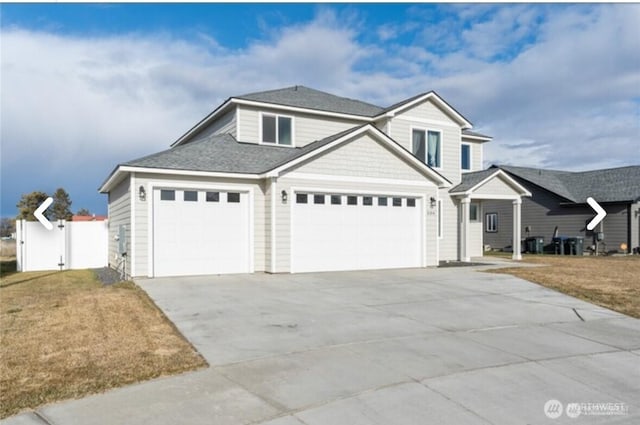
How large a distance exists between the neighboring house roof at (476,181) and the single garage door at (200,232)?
32.1ft

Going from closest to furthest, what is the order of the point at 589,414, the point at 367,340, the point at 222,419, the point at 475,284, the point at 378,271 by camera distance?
1. the point at 222,419
2. the point at 589,414
3. the point at 367,340
4. the point at 475,284
5. the point at 378,271

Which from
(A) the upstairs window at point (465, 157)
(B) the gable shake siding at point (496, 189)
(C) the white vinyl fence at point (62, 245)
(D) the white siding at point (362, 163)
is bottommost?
(C) the white vinyl fence at point (62, 245)

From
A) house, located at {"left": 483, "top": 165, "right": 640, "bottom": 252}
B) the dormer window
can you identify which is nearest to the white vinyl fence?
the dormer window

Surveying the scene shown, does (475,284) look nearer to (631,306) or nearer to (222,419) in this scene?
(631,306)

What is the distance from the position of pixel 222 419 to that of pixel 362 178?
11907 mm

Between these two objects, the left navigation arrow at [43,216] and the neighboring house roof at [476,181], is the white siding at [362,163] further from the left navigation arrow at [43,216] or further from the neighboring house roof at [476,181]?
the left navigation arrow at [43,216]

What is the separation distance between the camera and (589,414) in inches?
167

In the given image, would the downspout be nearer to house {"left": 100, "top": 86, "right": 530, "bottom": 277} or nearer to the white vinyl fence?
house {"left": 100, "top": 86, "right": 530, "bottom": 277}

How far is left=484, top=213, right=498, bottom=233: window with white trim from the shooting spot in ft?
96.9

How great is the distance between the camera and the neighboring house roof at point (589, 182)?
83.9 feet

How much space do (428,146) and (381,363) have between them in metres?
15.2

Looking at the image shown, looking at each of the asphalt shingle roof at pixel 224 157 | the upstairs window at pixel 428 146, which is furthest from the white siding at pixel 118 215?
the upstairs window at pixel 428 146

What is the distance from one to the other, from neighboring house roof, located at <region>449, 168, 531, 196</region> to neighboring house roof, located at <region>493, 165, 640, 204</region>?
817 cm

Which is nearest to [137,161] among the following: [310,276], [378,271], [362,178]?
[310,276]
